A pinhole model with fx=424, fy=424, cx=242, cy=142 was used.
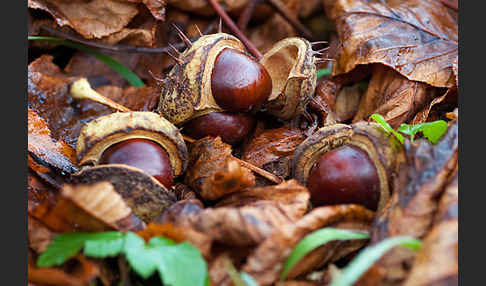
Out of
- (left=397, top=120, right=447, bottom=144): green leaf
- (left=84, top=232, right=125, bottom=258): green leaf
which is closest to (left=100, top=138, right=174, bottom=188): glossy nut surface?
(left=84, top=232, right=125, bottom=258): green leaf

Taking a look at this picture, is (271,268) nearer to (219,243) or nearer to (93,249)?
(219,243)

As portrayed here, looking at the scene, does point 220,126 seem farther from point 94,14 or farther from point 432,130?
point 94,14

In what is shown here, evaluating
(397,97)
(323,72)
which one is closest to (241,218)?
(397,97)

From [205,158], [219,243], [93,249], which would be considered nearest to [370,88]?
[205,158]

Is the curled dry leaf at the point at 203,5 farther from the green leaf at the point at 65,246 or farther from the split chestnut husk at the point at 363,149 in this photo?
the green leaf at the point at 65,246

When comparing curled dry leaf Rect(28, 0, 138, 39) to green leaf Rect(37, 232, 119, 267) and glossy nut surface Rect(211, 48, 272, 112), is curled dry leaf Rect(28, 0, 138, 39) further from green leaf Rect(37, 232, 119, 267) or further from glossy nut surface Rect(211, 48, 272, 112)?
green leaf Rect(37, 232, 119, 267)

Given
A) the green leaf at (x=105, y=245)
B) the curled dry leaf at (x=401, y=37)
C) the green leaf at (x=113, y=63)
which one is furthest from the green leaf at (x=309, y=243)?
the green leaf at (x=113, y=63)
